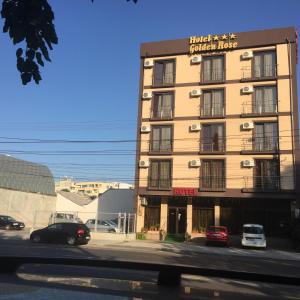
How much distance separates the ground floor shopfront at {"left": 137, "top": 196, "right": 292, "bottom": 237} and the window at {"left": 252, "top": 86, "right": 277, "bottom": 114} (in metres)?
7.65

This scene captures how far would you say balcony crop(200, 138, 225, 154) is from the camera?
3925 centimetres

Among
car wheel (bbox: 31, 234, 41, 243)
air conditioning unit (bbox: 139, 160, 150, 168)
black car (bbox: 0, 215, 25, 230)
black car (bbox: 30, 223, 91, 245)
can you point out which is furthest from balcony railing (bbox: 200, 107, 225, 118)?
black car (bbox: 0, 215, 25, 230)

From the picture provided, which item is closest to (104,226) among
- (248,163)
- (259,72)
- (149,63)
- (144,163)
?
(144,163)

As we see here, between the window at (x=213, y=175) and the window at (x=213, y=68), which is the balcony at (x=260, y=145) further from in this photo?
the window at (x=213, y=68)

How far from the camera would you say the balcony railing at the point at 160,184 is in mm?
40094

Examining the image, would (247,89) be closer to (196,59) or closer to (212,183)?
(196,59)

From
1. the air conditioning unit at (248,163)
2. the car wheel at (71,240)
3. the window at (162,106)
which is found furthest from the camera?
the window at (162,106)

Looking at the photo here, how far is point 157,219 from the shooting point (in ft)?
135

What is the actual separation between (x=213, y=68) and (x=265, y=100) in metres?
5.78

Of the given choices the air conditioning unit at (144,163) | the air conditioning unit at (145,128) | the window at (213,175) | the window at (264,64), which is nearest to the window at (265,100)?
the window at (264,64)

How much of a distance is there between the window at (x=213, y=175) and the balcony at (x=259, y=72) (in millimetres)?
7798

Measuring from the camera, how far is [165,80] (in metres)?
42.5

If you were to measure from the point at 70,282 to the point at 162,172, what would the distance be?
33532 mm

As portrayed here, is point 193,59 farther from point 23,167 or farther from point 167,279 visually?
point 167,279
